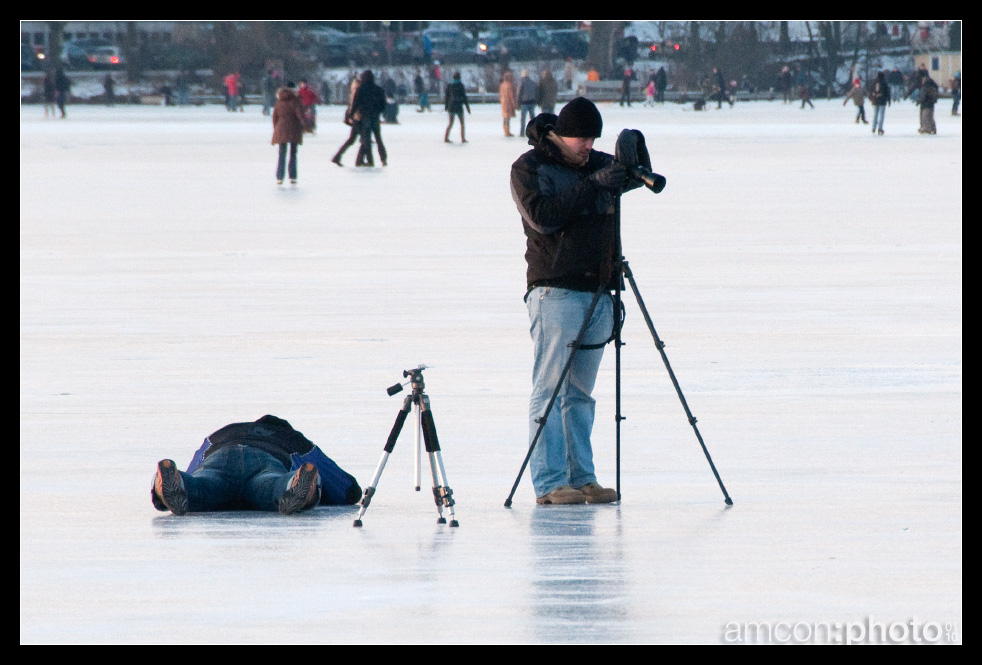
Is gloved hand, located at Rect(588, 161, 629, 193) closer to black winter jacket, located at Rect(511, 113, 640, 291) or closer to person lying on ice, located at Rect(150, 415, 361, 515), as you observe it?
black winter jacket, located at Rect(511, 113, 640, 291)

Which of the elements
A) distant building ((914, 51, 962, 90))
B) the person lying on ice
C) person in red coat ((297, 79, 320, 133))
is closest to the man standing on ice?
the person lying on ice

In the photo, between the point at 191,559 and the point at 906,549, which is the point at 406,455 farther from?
the point at 906,549

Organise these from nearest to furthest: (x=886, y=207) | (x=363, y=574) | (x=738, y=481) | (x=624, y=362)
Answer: (x=363, y=574) < (x=738, y=481) < (x=624, y=362) < (x=886, y=207)

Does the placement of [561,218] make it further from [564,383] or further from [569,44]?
[569,44]

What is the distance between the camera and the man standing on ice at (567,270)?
6.59 m

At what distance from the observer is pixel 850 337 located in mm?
11117

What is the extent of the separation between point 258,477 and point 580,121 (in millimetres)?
1751

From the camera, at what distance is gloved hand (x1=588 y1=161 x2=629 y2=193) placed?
6410mm

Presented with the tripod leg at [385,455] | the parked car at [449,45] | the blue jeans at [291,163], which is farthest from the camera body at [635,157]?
the parked car at [449,45]

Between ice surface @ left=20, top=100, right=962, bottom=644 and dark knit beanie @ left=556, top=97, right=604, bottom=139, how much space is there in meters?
1.40

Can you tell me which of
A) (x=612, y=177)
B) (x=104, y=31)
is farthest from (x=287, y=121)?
(x=104, y=31)

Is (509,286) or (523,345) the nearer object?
(523,345)

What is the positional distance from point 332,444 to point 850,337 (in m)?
4.23

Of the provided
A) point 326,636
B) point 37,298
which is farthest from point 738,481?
point 37,298
